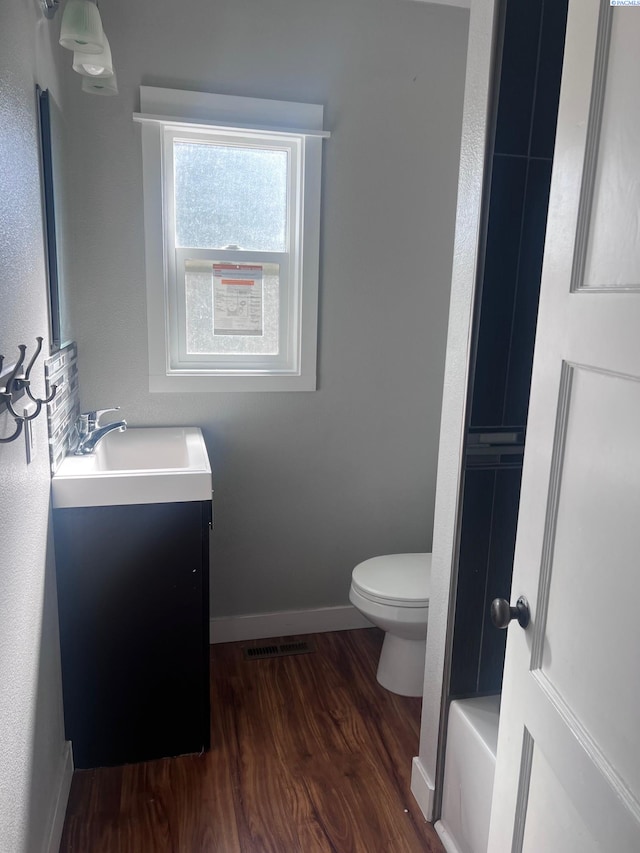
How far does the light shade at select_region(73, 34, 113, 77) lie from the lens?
1.81 m

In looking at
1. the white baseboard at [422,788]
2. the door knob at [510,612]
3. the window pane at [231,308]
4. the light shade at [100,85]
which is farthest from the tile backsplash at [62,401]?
the white baseboard at [422,788]

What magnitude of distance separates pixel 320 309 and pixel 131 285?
0.75 m

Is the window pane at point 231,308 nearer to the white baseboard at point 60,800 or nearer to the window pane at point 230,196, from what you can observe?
the window pane at point 230,196

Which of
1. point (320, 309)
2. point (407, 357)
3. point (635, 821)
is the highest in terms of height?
point (320, 309)

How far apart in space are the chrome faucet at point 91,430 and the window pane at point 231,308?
1.56ft

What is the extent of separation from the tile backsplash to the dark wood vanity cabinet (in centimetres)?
21

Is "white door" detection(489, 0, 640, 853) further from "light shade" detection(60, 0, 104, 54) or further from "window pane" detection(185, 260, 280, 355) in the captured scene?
"window pane" detection(185, 260, 280, 355)

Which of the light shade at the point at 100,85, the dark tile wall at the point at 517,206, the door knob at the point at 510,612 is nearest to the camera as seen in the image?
the door knob at the point at 510,612

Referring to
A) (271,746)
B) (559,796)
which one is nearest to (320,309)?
(271,746)

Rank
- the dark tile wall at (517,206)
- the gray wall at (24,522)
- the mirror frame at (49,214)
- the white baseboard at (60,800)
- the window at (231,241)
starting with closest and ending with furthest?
the gray wall at (24,522) < the dark tile wall at (517,206) < the white baseboard at (60,800) < the mirror frame at (49,214) < the window at (231,241)

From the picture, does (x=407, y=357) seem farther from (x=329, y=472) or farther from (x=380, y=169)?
(x=380, y=169)

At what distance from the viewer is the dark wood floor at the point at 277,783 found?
175 cm

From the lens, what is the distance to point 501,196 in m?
1.53

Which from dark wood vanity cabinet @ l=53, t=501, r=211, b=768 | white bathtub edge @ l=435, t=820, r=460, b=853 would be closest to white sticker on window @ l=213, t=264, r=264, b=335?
dark wood vanity cabinet @ l=53, t=501, r=211, b=768
